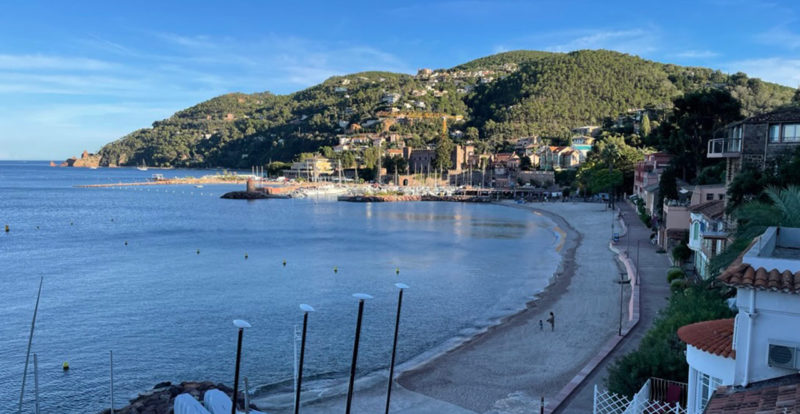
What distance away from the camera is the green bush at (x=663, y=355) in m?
10.1

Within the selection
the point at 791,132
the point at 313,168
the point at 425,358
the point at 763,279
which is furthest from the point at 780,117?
the point at 313,168

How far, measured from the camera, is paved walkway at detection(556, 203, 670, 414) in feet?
39.3

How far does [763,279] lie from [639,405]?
4.44 metres

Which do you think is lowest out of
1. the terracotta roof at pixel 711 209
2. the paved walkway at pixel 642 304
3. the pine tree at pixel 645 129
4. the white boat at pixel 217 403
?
the white boat at pixel 217 403

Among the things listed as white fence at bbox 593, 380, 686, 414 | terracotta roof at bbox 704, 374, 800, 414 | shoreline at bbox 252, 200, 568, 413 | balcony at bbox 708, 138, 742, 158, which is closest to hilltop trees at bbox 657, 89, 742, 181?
shoreline at bbox 252, 200, 568, 413

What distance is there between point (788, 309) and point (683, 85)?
172798 millimetres

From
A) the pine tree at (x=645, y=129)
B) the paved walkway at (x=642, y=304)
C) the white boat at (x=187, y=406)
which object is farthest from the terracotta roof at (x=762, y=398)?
the pine tree at (x=645, y=129)

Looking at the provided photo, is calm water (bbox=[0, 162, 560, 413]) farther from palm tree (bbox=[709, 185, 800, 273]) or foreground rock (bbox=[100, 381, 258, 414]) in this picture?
palm tree (bbox=[709, 185, 800, 273])

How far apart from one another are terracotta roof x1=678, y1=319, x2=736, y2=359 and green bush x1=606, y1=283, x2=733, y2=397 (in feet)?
7.43

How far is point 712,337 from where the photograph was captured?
7.46 metres

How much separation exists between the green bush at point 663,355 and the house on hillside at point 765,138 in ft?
37.6

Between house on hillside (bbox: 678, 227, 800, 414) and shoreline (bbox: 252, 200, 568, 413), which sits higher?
house on hillside (bbox: 678, 227, 800, 414)

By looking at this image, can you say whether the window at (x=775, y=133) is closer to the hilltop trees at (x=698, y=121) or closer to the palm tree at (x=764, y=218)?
the palm tree at (x=764, y=218)

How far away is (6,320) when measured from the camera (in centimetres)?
2333
